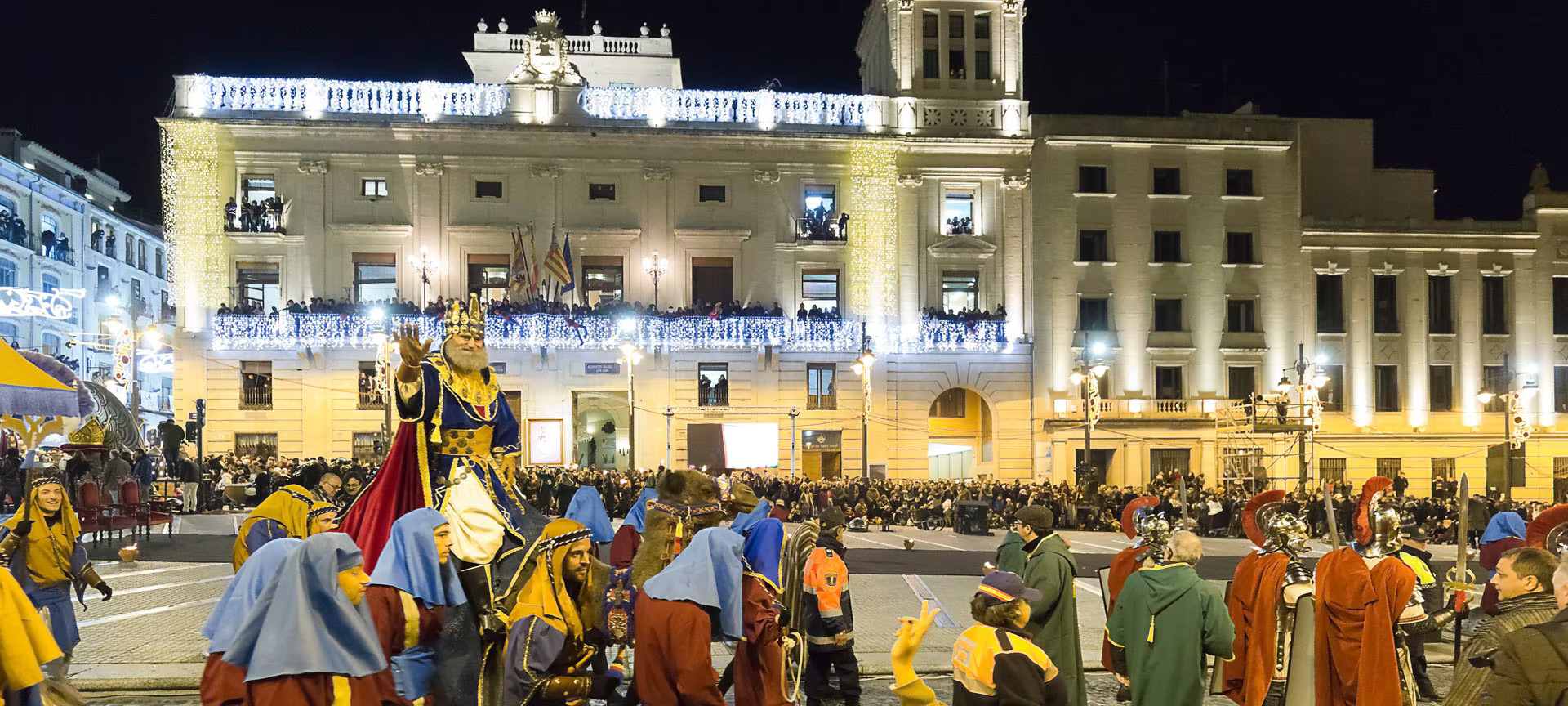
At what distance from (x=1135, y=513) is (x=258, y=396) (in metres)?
34.5

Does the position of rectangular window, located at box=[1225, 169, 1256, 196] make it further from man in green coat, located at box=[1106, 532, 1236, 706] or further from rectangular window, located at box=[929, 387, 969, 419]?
man in green coat, located at box=[1106, 532, 1236, 706]

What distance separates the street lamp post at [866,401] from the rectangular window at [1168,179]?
1181cm

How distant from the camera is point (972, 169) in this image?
39812 mm

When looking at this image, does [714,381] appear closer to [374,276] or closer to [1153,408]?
[374,276]

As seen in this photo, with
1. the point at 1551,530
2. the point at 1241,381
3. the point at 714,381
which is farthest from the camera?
the point at 1241,381

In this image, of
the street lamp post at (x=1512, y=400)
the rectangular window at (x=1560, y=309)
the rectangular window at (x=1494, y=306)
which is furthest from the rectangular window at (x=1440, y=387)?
the rectangular window at (x=1560, y=309)

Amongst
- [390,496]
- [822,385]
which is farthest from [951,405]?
[390,496]

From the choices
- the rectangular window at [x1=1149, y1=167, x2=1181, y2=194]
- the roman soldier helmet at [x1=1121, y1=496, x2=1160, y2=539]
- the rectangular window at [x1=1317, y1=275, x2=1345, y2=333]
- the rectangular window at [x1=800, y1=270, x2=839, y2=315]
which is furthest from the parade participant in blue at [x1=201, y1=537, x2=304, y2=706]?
the rectangular window at [x1=1317, y1=275, x2=1345, y2=333]

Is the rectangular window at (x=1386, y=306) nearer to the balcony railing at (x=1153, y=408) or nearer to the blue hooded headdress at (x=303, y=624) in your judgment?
the balcony railing at (x=1153, y=408)

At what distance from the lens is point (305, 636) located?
4.39 metres

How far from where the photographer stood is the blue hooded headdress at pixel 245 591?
4.43 metres

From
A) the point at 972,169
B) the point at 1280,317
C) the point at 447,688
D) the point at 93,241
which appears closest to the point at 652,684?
the point at 447,688

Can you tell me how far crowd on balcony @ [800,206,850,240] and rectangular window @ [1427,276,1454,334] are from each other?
68.1 feet

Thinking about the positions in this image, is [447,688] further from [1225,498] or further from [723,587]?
[1225,498]
